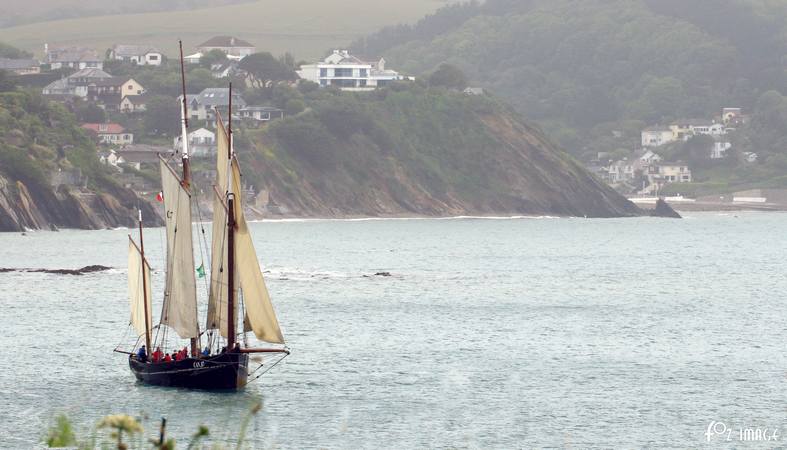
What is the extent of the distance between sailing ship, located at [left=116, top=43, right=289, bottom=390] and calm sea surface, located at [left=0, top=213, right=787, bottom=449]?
3.20 ft

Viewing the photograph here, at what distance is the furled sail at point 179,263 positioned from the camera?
2223 inches

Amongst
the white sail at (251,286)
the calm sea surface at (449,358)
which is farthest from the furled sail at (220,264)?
the calm sea surface at (449,358)

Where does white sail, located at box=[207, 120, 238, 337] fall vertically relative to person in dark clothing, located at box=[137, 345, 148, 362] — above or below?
above

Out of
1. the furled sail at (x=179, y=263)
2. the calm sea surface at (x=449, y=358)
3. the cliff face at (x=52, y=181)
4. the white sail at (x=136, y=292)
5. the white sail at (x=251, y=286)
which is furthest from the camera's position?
the cliff face at (x=52, y=181)

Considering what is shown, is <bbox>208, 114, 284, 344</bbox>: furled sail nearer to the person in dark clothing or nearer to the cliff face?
the person in dark clothing

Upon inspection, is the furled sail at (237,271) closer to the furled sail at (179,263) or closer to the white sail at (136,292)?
the furled sail at (179,263)

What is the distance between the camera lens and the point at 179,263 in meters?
57.5

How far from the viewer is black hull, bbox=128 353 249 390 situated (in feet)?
180

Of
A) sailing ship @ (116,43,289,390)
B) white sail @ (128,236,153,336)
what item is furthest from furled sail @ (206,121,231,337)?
white sail @ (128,236,153,336)

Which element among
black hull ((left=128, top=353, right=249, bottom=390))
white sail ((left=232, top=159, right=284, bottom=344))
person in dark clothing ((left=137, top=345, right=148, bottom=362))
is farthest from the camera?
person in dark clothing ((left=137, top=345, right=148, bottom=362))

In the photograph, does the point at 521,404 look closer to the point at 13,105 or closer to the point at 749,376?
the point at 749,376

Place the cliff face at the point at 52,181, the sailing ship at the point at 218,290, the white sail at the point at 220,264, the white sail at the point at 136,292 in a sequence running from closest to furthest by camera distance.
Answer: the sailing ship at the point at 218,290, the white sail at the point at 220,264, the white sail at the point at 136,292, the cliff face at the point at 52,181

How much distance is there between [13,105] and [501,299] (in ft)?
373

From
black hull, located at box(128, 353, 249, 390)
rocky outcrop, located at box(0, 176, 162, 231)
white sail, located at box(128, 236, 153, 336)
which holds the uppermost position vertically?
white sail, located at box(128, 236, 153, 336)
